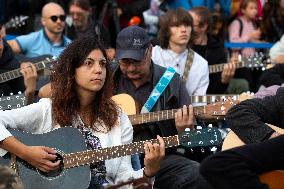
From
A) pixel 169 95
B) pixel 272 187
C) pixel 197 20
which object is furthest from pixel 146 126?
pixel 197 20

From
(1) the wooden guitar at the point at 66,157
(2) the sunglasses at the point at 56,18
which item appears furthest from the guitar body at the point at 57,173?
(2) the sunglasses at the point at 56,18

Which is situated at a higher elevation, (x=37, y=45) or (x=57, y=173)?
(x=37, y=45)

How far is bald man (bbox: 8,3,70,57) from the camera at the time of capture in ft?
32.1

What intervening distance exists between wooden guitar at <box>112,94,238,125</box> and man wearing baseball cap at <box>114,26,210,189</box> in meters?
0.07

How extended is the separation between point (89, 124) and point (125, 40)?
140 cm

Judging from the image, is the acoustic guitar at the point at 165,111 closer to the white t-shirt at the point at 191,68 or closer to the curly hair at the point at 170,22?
the white t-shirt at the point at 191,68

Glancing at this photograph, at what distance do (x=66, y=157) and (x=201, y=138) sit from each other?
1.03 meters

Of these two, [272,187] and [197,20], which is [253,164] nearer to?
[272,187]

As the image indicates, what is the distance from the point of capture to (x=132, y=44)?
767 cm

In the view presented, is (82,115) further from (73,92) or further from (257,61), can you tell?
(257,61)

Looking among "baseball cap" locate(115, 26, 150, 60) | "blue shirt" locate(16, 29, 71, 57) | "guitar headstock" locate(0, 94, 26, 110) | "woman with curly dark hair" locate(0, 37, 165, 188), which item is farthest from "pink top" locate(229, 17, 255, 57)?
"woman with curly dark hair" locate(0, 37, 165, 188)

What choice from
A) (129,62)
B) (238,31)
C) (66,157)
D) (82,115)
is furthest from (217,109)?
(238,31)

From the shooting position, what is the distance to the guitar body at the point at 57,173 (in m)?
6.32

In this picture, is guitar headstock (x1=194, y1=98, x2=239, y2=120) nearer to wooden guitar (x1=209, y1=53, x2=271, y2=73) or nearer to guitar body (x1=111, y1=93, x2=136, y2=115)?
guitar body (x1=111, y1=93, x2=136, y2=115)
